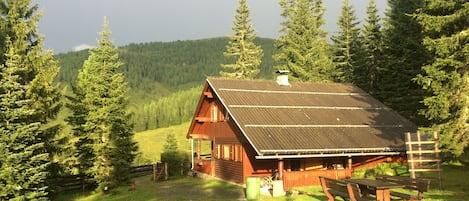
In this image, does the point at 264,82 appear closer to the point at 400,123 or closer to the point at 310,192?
the point at 400,123

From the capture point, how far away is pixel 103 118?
29188mm

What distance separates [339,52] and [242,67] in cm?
1089

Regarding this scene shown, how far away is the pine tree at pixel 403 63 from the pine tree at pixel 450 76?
391 inches

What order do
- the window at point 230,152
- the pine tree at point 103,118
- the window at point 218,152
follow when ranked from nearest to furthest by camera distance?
the window at point 230,152 < the pine tree at point 103,118 < the window at point 218,152

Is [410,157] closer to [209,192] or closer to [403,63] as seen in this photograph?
[209,192]

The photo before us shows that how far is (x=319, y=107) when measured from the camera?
28.9 metres

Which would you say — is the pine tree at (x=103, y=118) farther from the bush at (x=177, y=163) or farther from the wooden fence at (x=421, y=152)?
the wooden fence at (x=421, y=152)

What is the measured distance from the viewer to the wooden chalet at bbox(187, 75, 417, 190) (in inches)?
934

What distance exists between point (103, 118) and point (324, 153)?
47.3 feet

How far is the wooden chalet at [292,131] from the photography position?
23734 mm

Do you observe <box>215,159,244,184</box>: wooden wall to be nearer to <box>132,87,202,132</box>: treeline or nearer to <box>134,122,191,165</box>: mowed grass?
<box>134,122,191,165</box>: mowed grass

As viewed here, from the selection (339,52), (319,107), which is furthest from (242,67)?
(319,107)

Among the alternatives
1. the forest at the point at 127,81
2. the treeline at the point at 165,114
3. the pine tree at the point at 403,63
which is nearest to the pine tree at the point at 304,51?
the forest at the point at 127,81

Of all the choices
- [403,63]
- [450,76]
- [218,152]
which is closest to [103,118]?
[218,152]
